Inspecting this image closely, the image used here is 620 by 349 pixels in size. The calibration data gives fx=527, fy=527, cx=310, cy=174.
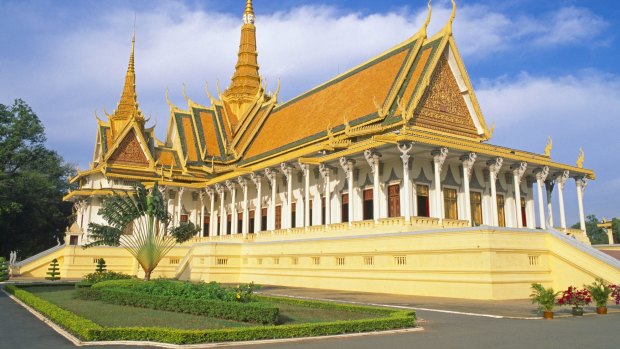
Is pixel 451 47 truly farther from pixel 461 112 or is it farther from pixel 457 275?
pixel 457 275

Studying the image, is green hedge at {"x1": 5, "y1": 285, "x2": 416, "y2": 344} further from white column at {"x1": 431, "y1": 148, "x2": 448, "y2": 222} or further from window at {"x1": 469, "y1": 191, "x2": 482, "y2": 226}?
window at {"x1": 469, "y1": 191, "x2": 482, "y2": 226}

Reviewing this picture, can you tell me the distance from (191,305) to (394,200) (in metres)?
13.9

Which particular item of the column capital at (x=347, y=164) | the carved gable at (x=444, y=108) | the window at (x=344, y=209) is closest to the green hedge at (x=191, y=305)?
the column capital at (x=347, y=164)

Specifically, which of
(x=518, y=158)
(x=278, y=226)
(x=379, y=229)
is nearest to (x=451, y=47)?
(x=518, y=158)

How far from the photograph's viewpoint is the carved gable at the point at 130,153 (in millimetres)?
37438

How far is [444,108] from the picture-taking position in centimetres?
2617

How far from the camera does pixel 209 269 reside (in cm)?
2531

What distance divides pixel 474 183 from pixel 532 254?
8.88 m

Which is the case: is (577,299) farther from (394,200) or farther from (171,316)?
(394,200)

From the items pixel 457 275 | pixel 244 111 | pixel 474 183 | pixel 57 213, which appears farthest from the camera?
pixel 57 213

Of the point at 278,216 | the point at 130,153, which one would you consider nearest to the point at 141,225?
the point at 278,216

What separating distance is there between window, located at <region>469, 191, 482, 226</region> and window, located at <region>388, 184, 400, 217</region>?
3.98 meters

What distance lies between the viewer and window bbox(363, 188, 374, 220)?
80.8 feet

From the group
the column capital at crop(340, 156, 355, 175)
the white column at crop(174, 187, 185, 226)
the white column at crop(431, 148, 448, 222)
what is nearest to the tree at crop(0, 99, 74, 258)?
the white column at crop(174, 187, 185, 226)
